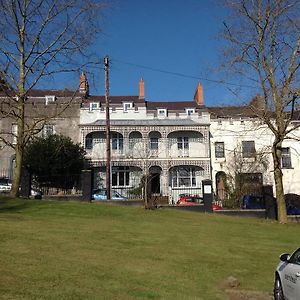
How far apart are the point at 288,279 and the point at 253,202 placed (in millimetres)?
18443

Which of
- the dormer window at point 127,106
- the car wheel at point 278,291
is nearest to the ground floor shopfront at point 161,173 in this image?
the dormer window at point 127,106

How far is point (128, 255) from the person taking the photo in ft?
34.2

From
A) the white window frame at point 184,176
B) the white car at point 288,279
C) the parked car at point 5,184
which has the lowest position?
the white car at point 288,279

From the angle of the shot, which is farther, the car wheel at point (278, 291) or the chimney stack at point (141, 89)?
the chimney stack at point (141, 89)

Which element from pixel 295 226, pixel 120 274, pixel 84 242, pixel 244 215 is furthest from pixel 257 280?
pixel 244 215

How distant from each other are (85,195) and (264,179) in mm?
20482

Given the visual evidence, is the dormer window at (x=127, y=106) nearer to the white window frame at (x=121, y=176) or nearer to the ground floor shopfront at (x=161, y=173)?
the ground floor shopfront at (x=161, y=173)

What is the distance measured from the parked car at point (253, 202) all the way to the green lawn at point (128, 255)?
5061mm

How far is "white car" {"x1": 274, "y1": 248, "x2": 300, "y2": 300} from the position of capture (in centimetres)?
639

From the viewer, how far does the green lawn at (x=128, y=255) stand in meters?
7.49

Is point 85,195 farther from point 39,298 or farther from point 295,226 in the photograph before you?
point 39,298

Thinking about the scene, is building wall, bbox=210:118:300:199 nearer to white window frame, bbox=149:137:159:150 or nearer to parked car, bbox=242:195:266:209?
white window frame, bbox=149:137:159:150

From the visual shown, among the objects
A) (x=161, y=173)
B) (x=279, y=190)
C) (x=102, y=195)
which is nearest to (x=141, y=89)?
(x=161, y=173)

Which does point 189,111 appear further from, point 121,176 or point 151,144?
point 121,176
